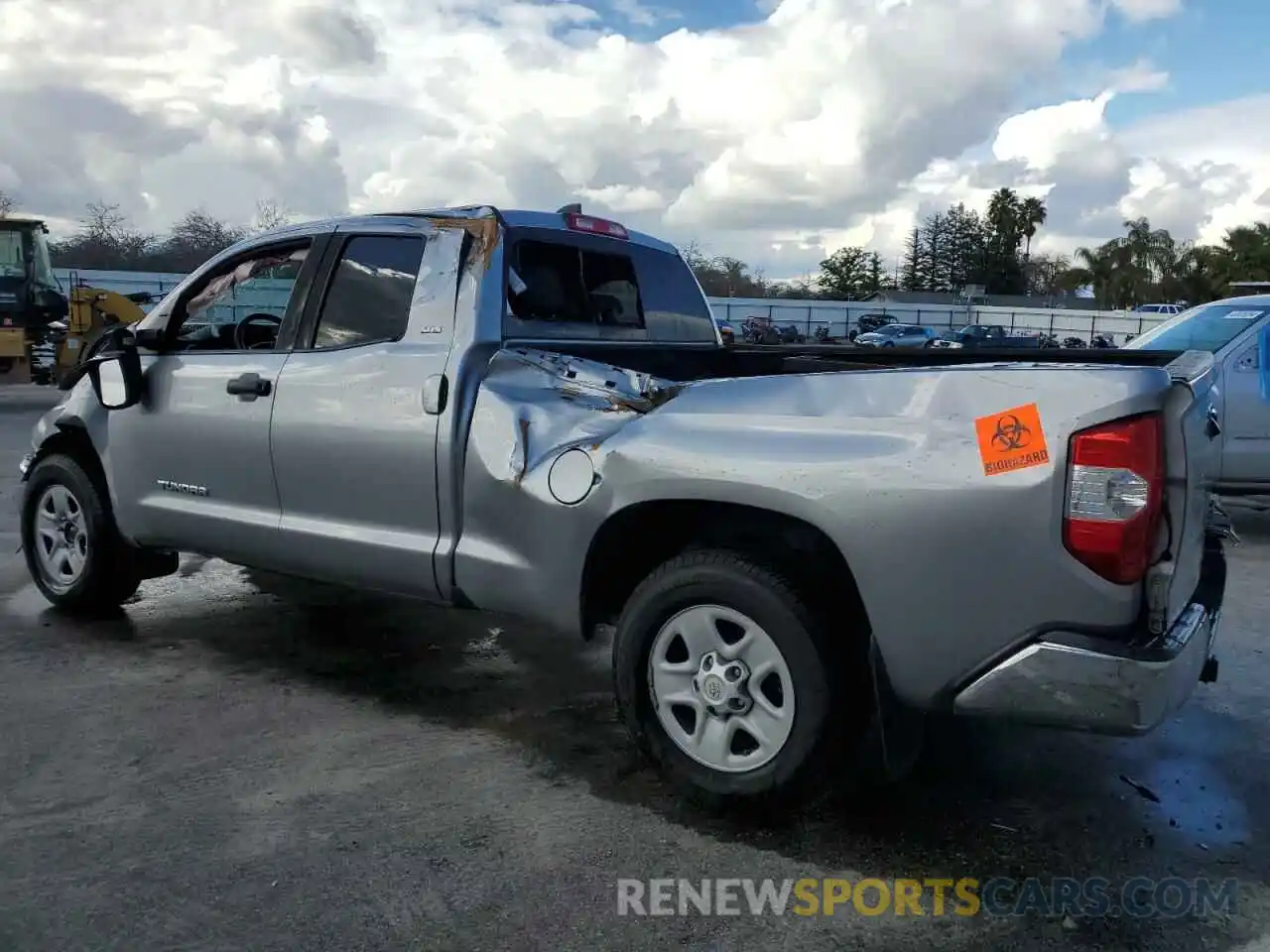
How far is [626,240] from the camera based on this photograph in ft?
15.6

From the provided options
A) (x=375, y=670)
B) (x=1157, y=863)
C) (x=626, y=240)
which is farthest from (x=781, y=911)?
(x=626, y=240)

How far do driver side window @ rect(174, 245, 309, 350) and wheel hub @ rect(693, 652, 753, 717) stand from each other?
2385mm

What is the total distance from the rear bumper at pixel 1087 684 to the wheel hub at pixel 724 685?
65 centimetres

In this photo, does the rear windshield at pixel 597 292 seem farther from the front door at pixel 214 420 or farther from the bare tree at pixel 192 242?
the bare tree at pixel 192 242

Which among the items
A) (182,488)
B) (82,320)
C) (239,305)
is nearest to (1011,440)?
(182,488)

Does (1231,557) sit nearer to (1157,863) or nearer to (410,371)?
(1157,863)

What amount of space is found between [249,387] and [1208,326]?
6599mm

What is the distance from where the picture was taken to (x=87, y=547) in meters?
5.11

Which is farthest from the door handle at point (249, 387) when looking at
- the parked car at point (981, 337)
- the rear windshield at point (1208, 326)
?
the parked car at point (981, 337)

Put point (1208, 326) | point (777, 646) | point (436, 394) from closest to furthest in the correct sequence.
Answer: point (777, 646), point (436, 394), point (1208, 326)

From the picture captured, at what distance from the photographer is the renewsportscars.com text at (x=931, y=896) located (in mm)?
2777

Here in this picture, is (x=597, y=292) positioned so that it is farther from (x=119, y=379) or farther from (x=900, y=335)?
(x=900, y=335)

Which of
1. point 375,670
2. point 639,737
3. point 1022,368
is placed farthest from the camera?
point 375,670

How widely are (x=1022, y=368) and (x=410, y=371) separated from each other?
2.07m
